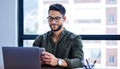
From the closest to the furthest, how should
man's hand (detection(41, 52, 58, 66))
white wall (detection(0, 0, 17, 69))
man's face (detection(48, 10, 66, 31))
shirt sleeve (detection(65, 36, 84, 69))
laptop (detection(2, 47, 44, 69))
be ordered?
laptop (detection(2, 47, 44, 69)) → man's hand (detection(41, 52, 58, 66)) → shirt sleeve (detection(65, 36, 84, 69)) → man's face (detection(48, 10, 66, 31)) → white wall (detection(0, 0, 17, 69))

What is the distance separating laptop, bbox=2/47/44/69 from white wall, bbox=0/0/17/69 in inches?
55.4

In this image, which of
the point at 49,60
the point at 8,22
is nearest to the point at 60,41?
the point at 49,60

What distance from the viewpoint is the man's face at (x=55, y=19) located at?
212 centimetres

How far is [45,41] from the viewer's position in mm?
2270

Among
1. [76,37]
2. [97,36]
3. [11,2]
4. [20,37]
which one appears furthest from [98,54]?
[11,2]

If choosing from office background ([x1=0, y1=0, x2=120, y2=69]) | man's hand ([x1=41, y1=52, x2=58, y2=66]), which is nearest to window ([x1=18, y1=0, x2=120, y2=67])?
office background ([x1=0, y1=0, x2=120, y2=69])

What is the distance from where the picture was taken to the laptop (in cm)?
156

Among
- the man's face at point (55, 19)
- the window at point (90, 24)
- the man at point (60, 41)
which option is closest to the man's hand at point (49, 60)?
the man at point (60, 41)

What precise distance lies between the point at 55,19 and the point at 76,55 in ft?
1.37

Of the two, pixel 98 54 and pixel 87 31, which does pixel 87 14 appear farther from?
pixel 98 54

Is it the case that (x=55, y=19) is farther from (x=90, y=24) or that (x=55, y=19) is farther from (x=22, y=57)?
(x=90, y=24)

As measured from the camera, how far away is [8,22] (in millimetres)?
2990

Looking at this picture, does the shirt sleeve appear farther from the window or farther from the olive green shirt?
the window

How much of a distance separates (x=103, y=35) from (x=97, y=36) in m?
0.09
